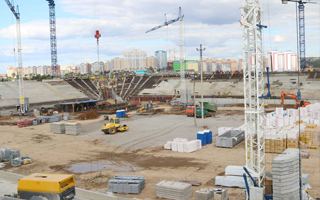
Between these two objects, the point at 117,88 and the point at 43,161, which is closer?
the point at 43,161

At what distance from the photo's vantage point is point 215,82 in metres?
73.0

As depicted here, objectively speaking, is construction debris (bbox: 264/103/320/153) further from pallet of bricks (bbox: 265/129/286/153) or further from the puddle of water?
the puddle of water

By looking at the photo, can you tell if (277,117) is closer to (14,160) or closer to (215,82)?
(14,160)

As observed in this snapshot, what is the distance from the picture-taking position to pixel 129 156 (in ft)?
86.6

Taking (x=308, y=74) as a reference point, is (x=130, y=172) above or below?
below

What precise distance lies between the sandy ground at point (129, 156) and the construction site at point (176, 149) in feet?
0.21

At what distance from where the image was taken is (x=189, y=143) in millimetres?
27031

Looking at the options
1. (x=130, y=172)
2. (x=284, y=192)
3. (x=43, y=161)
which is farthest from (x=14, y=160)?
(x=284, y=192)

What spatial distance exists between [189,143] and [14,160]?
10.7 m

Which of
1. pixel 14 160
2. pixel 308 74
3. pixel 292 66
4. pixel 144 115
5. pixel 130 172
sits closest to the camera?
pixel 130 172

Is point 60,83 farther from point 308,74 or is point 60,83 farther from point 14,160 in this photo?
point 14,160

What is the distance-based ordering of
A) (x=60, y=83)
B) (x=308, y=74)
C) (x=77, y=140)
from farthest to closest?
1. (x=60, y=83)
2. (x=308, y=74)
3. (x=77, y=140)

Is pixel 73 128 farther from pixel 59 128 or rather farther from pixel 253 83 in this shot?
pixel 253 83

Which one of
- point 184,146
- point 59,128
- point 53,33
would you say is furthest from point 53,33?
point 184,146
